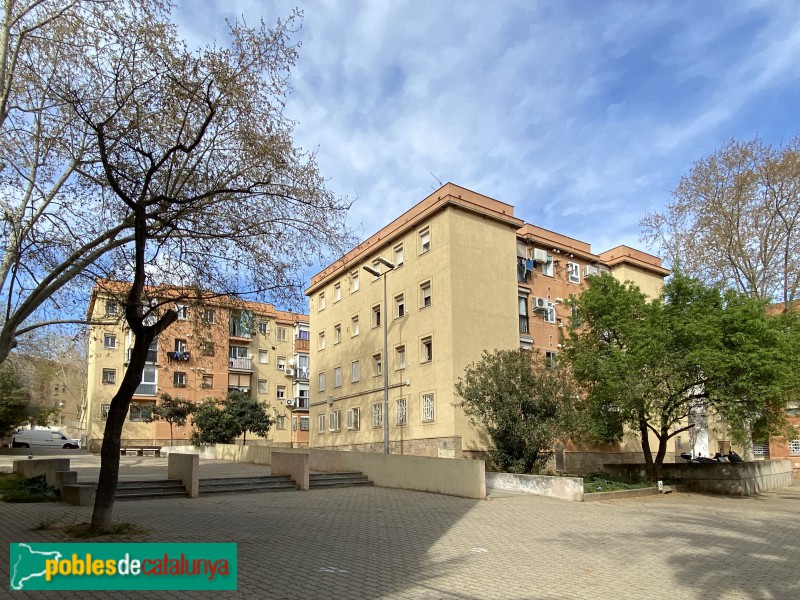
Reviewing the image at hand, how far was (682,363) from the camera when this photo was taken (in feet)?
64.4

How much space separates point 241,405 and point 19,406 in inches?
691

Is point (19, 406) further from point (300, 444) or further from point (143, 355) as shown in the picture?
point (143, 355)

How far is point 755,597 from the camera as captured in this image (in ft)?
23.4

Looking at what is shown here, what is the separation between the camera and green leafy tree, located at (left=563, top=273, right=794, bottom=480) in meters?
19.2

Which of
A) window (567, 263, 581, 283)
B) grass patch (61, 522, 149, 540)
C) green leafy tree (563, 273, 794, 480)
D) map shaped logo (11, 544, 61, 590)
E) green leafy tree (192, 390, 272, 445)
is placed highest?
window (567, 263, 581, 283)

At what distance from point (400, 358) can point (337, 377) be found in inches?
306

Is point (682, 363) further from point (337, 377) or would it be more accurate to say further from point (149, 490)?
point (337, 377)

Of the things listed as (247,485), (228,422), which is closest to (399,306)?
(228,422)

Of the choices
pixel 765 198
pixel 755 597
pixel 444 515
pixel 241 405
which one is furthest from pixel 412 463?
pixel 765 198

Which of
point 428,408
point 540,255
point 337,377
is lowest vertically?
point 428,408

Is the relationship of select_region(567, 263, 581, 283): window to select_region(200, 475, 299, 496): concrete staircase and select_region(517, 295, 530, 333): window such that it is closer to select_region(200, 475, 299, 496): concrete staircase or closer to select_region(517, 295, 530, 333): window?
select_region(517, 295, 530, 333): window

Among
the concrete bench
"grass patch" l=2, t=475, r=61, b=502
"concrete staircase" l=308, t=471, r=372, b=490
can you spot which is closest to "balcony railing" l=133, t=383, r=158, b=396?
the concrete bench

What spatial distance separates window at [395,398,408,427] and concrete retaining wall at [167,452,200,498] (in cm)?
1288

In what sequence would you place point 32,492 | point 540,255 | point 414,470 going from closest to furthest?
point 32,492 → point 414,470 → point 540,255
